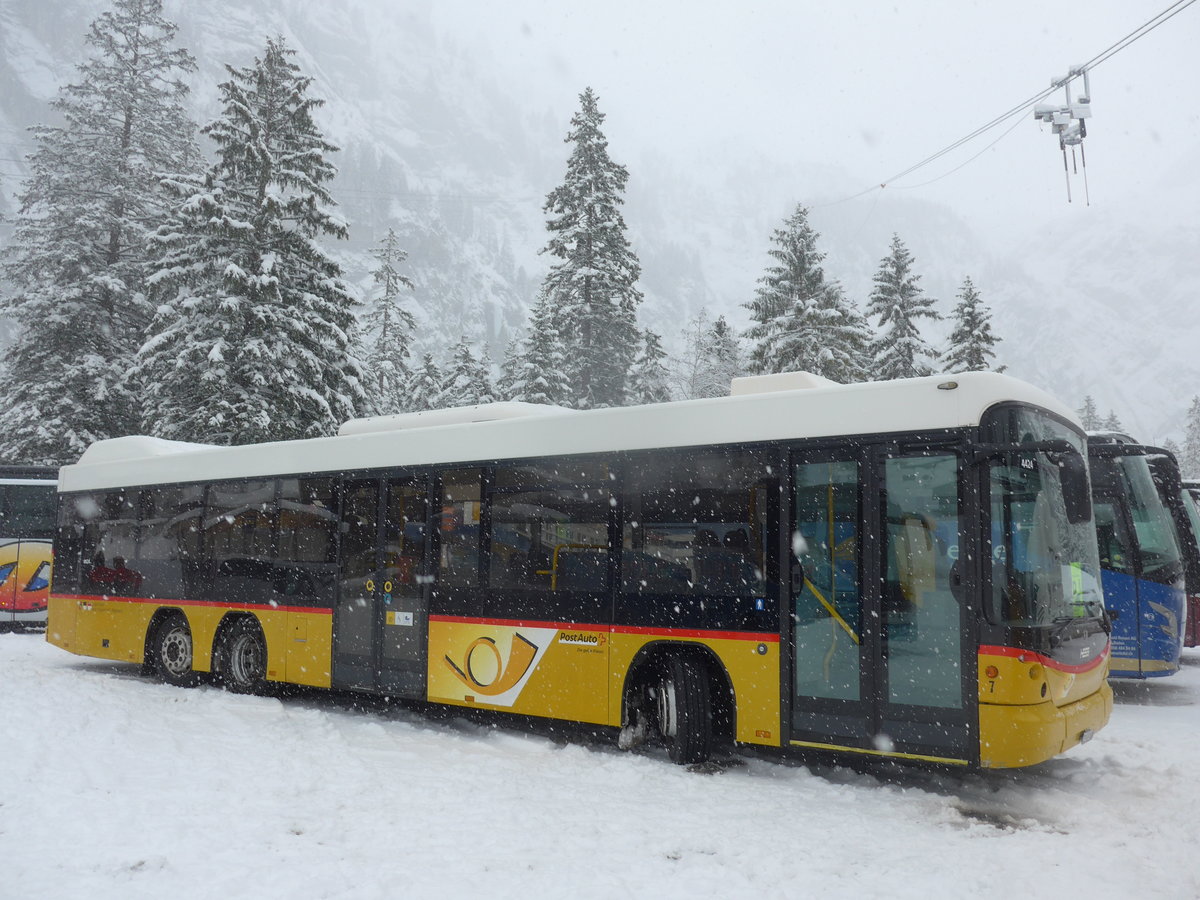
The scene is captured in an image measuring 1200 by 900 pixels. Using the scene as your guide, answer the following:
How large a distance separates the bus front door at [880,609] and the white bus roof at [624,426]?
1.09 ft

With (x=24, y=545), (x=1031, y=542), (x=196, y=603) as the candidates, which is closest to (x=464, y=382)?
(x=24, y=545)

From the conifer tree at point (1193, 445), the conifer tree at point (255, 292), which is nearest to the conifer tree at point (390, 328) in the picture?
the conifer tree at point (255, 292)

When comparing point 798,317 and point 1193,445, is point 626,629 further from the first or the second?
point 1193,445

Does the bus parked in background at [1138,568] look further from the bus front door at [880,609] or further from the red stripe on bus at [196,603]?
A: the red stripe on bus at [196,603]

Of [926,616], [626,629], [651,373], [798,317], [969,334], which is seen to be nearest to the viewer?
[926,616]

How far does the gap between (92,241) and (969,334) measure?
30320 mm

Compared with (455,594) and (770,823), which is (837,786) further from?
(455,594)

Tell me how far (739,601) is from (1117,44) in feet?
31.9

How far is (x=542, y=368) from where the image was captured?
131ft

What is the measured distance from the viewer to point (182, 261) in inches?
936

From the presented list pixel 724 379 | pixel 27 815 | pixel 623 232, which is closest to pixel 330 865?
pixel 27 815

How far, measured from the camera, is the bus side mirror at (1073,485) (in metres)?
6.81

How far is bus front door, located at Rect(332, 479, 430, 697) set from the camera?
33.8 ft

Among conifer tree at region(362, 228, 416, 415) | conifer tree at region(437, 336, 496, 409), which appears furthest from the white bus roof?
conifer tree at region(362, 228, 416, 415)
